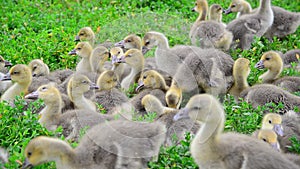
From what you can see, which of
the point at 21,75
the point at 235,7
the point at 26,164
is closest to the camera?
the point at 26,164

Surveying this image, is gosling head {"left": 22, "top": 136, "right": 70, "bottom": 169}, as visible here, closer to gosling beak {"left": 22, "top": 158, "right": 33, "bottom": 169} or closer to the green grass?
gosling beak {"left": 22, "top": 158, "right": 33, "bottom": 169}

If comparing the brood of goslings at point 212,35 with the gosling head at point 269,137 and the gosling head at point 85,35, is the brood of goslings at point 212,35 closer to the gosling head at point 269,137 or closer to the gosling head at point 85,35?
the gosling head at point 85,35

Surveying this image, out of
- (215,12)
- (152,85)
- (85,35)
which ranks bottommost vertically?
(152,85)

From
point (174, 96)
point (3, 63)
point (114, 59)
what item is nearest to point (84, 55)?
point (114, 59)

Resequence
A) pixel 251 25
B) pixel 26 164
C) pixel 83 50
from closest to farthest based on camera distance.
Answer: pixel 26 164, pixel 83 50, pixel 251 25

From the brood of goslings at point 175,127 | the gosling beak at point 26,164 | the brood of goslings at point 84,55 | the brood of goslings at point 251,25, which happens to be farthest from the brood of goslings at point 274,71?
the gosling beak at point 26,164

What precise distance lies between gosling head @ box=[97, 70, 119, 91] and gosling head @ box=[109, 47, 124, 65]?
262mm

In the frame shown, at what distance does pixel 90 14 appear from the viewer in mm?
8984

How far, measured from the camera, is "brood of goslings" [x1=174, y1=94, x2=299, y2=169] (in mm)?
4336

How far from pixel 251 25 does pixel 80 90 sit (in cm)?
331

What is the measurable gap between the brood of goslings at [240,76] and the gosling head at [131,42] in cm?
121

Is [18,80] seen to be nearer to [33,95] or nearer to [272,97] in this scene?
[33,95]

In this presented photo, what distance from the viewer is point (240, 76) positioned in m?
6.58

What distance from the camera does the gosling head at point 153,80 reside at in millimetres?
6109
